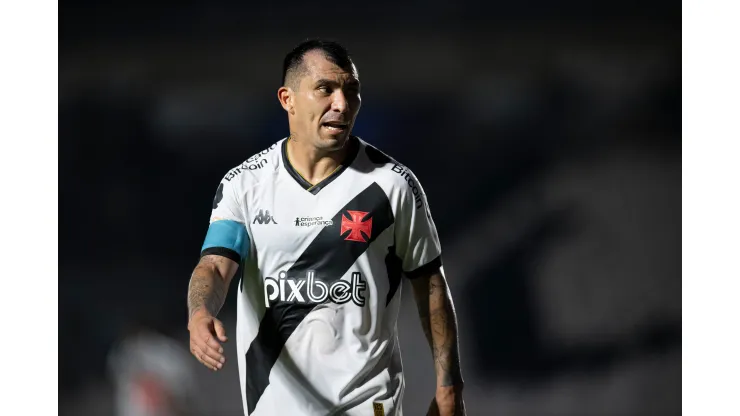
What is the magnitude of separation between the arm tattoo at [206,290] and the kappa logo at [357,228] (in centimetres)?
37

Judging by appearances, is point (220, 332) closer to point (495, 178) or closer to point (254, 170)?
point (254, 170)

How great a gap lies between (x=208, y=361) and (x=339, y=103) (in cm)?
82

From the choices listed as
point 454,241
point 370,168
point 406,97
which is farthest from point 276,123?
point 370,168

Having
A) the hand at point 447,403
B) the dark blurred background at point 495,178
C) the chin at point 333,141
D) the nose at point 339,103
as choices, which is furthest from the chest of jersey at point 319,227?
the dark blurred background at point 495,178

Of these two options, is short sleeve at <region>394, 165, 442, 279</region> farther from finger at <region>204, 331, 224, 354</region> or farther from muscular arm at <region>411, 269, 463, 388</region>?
finger at <region>204, 331, 224, 354</region>

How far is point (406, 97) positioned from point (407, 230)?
209 cm

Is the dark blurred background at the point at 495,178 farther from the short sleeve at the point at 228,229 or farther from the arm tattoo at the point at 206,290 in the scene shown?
the arm tattoo at the point at 206,290

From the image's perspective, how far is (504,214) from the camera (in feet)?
14.7

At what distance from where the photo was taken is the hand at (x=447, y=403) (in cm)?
252

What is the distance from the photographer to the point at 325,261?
249cm

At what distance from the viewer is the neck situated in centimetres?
253

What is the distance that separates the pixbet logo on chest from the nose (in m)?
0.47

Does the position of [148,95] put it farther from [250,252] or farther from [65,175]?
[250,252]

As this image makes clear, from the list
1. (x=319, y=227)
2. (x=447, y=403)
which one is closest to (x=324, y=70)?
(x=319, y=227)
